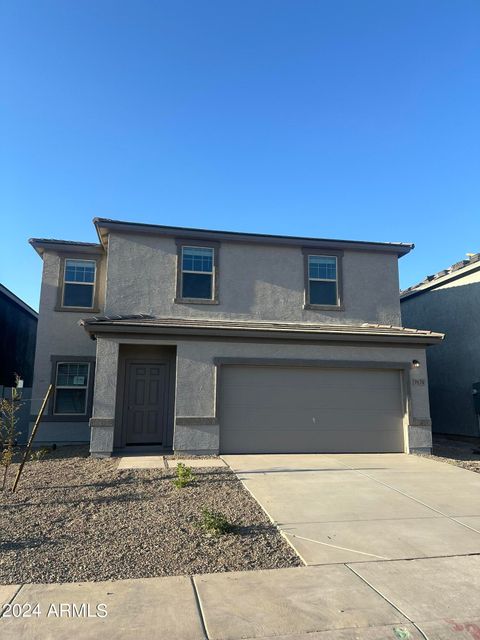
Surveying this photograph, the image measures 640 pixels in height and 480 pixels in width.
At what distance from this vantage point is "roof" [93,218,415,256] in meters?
12.3

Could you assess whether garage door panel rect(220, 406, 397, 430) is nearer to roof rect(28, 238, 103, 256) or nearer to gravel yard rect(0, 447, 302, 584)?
gravel yard rect(0, 447, 302, 584)

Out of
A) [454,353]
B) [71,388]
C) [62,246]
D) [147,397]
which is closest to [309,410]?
[147,397]

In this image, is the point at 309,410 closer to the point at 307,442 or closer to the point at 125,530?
the point at 307,442

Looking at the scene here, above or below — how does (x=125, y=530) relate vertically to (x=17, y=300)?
below

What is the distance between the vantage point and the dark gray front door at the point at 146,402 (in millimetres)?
11531

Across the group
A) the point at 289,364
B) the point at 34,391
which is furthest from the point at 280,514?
the point at 34,391

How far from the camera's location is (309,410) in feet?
37.9

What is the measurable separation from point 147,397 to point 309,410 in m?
4.09

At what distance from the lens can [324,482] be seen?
8344mm

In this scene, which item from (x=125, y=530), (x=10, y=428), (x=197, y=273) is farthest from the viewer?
(x=197, y=273)

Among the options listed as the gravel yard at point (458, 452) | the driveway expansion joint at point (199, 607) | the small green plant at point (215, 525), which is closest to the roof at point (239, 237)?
the gravel yard at point (458, 452)

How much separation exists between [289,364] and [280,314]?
5.78 ft

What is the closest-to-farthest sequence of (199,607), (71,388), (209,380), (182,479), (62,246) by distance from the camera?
(199,607) → (182,479) → (209,380) → (71,388) → (62,246)

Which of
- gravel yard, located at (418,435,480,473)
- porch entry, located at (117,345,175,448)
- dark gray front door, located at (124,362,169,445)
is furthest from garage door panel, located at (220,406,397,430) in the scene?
dark gray front door, located at (124,362,169,445)
